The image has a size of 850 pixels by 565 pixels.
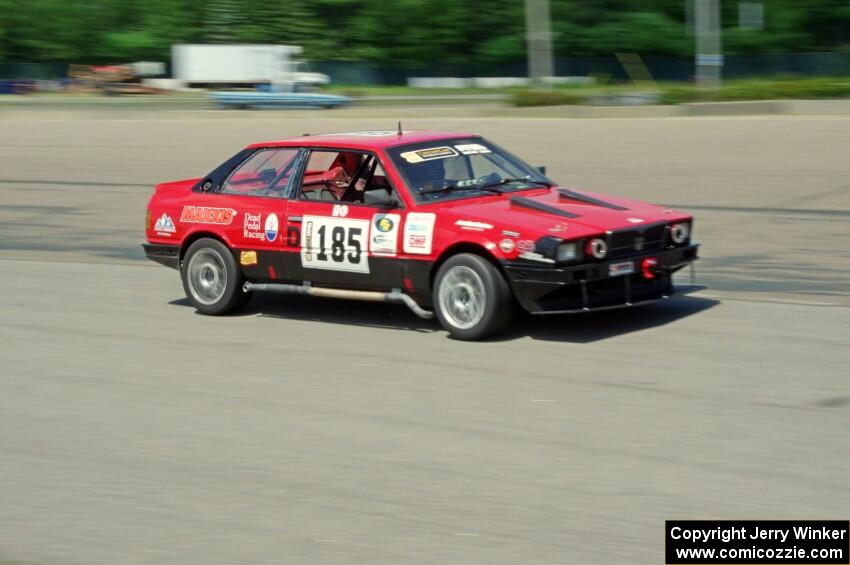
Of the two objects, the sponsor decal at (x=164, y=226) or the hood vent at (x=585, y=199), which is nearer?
the hood vent at (x=585, y=199)

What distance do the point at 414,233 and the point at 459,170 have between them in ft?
2.61

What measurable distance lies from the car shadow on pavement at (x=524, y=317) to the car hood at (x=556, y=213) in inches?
30.4

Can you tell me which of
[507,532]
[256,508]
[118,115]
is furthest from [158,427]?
[118,115]

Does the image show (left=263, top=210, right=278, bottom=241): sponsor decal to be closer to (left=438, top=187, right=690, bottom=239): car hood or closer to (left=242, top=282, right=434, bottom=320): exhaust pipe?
(left=242, top=282, right=434, bottom=320): exhaust pipe

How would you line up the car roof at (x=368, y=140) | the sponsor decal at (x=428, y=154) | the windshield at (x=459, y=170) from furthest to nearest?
the car roof at (x=368, y=140) → the sponsor decal at (x=428, y=154) → the windshield at (x=459, y=170)

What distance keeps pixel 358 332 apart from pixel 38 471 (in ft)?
11.3

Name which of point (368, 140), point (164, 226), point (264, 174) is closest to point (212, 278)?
point (164, 226)

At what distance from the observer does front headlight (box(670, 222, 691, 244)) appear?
29.6ft

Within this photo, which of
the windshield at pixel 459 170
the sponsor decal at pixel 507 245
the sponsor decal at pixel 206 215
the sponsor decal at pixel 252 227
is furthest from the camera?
the sponsor decal at pixel 206 215

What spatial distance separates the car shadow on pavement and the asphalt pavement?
0.04m

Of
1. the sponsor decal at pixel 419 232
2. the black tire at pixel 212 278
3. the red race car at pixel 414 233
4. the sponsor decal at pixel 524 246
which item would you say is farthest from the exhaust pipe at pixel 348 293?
the sponsor decal at pixel 524 246

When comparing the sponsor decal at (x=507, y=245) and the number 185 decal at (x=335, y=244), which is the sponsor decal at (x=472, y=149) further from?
the sponsor decal at (x=507, y=245)

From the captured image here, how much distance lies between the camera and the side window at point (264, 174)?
387 inches

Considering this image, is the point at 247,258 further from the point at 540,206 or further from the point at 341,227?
the point at 540,206
